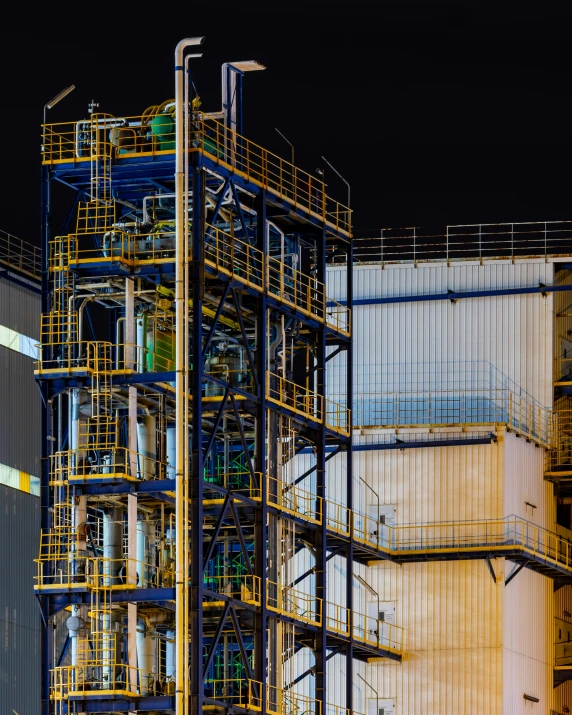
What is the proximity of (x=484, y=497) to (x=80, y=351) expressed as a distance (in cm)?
2276

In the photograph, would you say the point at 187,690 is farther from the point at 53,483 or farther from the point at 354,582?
the point at 354,582

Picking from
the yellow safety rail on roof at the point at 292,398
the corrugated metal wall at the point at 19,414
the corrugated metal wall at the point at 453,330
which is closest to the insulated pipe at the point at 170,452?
the yellow safety rail on roof at the point at 292,398

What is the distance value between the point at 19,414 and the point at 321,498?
16.8 meters

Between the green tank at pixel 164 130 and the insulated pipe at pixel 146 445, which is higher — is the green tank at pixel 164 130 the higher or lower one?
the higher one

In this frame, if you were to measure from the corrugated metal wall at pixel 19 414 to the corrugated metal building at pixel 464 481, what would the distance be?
12.9 m

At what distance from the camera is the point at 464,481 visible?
8694cm

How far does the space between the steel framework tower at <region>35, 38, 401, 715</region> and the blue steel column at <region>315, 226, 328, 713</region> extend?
0.33 feet

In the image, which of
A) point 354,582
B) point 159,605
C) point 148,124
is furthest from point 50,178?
point 354,582

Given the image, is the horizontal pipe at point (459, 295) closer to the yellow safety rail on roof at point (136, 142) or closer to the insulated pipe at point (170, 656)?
the yellow safety rail on roof at point (136, 142)

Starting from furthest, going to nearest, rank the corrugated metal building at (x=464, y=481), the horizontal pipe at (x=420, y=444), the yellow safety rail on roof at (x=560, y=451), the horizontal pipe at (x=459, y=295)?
Answer: the horizontal pipe at (x=459, y=295) → the yellow safety rail on roof at (x=560, y=451) → the horizontal pipe at (x=420, y=444) → the corrugated metal building at (x=464, y=481)

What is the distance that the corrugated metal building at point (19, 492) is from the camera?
85500 millimetres

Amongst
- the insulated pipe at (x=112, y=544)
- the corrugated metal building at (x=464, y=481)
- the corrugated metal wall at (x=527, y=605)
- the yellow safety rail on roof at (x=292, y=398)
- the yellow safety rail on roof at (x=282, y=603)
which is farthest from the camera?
the corrugated metal building at (x=464, y=481)

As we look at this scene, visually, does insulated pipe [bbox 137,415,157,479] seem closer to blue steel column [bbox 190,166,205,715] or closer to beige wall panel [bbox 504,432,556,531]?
blue steel column [bbox 190,166,205,715]

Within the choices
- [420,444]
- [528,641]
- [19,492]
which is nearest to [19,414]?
[19,492]
